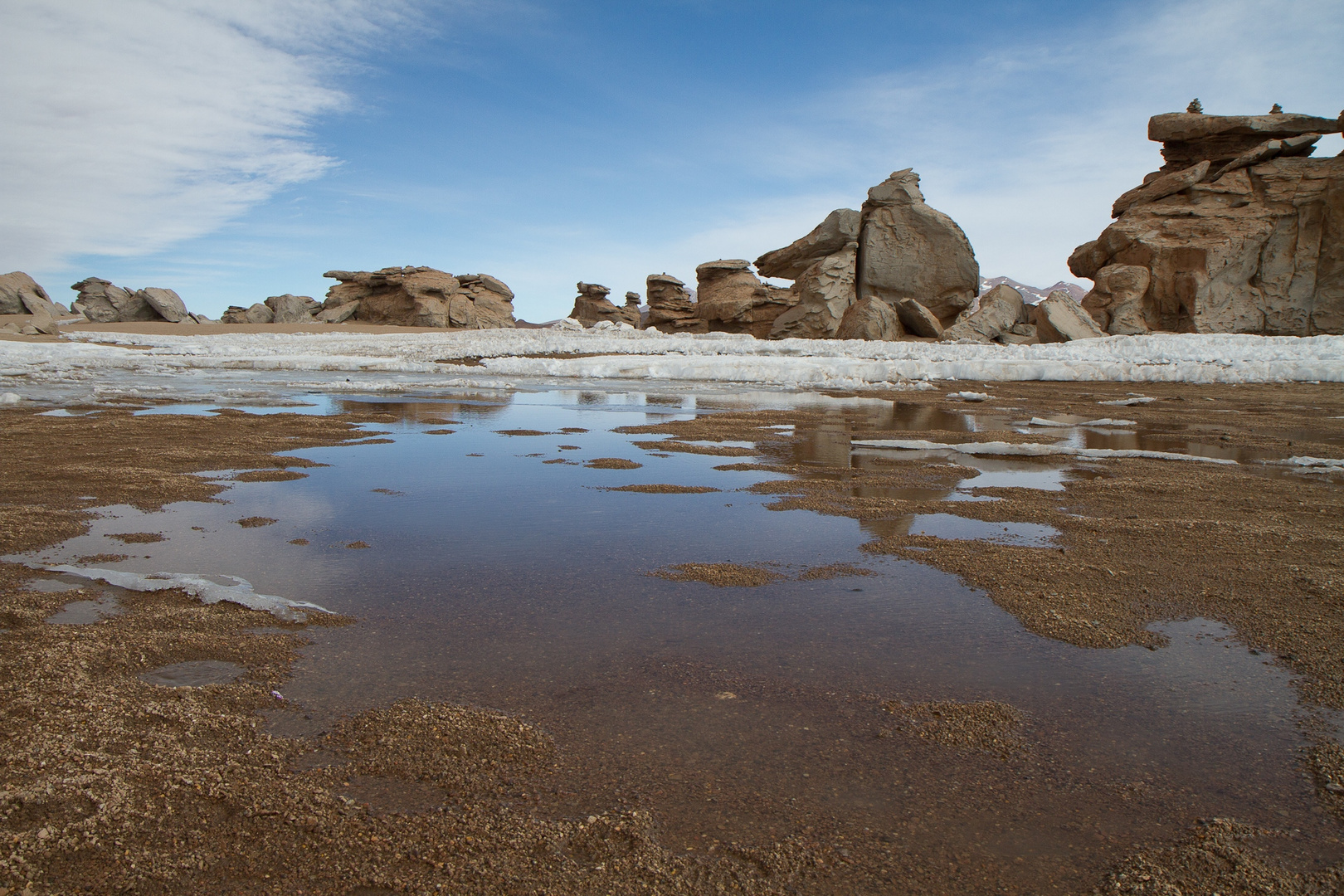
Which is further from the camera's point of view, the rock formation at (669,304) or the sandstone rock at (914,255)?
the rock formation at (669,304)

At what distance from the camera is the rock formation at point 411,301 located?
46.0 meters

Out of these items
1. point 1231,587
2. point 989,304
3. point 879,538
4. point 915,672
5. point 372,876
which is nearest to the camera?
point 372,876

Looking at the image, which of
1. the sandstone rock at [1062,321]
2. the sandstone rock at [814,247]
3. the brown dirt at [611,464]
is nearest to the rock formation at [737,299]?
the sandstone rock at [814,247]

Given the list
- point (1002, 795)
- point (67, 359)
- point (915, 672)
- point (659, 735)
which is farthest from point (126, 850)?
point (67, 359)

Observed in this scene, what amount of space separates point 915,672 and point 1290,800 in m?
0.94

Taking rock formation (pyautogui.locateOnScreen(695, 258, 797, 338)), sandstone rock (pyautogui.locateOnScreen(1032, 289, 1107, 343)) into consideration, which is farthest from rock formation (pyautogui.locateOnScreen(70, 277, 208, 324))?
sandstone rock (pyautogui.locateOnScreen(1032, 289, 1107, 343))

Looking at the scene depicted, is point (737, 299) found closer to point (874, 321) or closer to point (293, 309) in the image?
point (874, 321)

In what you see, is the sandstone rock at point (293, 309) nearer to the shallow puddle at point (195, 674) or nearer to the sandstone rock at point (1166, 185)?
the sandstone rock at point (1166, 185)

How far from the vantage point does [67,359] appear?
21750 mm

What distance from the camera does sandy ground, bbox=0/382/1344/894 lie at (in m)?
1.51

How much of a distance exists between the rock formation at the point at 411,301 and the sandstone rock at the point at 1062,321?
101ft

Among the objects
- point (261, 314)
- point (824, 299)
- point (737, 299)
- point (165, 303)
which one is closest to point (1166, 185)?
point (824, 299)

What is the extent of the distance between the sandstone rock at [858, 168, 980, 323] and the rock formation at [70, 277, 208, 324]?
42.0 m

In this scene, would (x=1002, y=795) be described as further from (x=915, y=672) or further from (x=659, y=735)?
(x=659, y=735)
